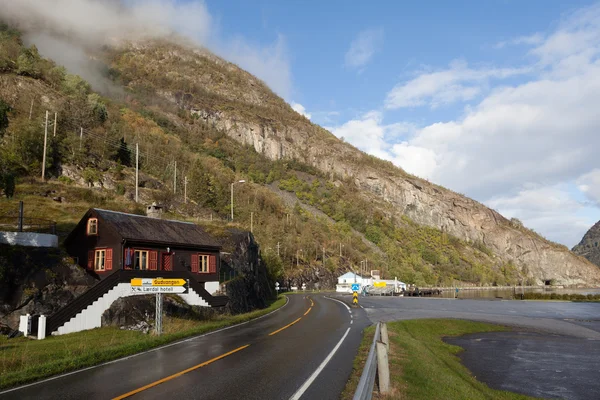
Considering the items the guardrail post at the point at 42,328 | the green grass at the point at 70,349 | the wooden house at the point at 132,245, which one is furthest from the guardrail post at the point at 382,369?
the wooden house at the point at 132,245

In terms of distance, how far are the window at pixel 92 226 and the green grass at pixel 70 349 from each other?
12.2 metres

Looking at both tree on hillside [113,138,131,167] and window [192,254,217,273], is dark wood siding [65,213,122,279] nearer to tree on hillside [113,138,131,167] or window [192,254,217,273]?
window [192,254,217,273]

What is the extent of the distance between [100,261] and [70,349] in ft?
57.5

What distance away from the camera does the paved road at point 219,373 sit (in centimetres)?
1005

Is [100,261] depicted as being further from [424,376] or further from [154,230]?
[424,376]

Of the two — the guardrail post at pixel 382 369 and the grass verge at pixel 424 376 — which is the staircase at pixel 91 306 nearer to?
the grass verge at pixel 424 376

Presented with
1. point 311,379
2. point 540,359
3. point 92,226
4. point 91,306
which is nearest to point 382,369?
point 311,379

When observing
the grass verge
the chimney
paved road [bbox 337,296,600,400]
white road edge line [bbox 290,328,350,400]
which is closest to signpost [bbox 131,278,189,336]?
white road edge line [bbox 290,328,350,400]

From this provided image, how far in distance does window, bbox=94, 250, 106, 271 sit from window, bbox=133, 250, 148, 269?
2446 millimetres

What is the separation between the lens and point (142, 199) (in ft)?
232

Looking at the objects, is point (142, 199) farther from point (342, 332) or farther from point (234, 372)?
point (234, 372)

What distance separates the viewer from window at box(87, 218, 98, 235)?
110ft

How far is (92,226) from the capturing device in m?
33.8

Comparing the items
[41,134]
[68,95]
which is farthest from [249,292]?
[68,95]
